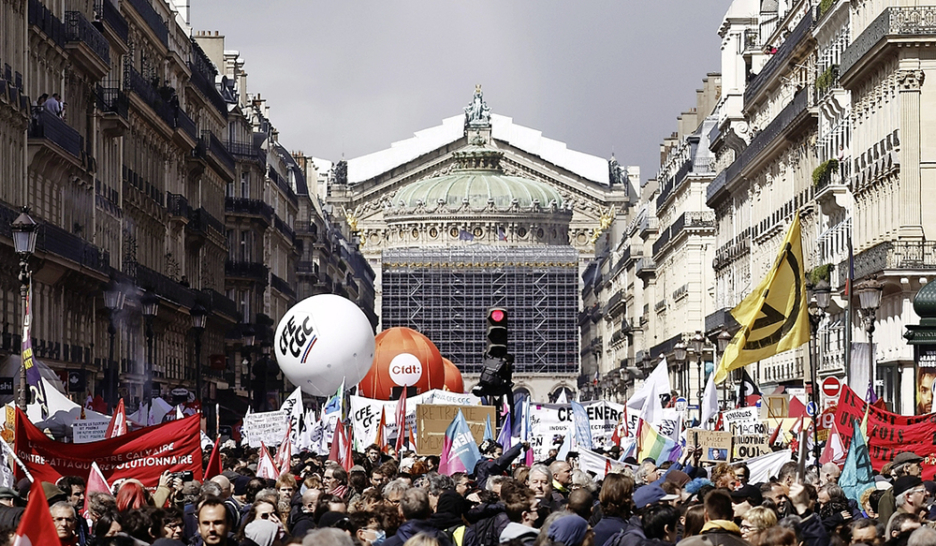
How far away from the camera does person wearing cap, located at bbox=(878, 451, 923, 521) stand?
14.6 metres

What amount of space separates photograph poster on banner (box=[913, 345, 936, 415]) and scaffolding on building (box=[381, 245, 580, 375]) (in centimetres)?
12352

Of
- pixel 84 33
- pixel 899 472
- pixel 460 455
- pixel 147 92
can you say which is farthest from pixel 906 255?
pixel 147 92

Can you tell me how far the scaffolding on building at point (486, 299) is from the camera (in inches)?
6344

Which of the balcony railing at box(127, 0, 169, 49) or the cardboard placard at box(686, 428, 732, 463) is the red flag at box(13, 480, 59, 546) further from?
the balcony railing at box(127, 0, 169, 49)

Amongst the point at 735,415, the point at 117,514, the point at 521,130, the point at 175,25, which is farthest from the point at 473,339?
the point at 117,514

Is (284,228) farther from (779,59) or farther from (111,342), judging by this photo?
(111,342)

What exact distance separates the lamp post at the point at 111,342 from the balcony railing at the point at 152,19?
9134 mm

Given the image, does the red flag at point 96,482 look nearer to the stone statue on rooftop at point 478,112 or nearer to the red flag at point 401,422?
the red flag at point 401,422

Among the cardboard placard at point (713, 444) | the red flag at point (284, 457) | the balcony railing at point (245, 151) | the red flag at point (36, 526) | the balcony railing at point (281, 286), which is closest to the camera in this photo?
the red flag at point (36, 526)

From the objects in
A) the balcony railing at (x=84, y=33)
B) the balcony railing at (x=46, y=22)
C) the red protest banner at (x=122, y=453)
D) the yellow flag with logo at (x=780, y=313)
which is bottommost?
the red protest banner at (x=122, y=453)

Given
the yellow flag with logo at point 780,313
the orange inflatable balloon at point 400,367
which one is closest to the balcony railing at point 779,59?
the orange inflatable balloon at point 400,367

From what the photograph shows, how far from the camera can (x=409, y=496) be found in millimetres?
12117

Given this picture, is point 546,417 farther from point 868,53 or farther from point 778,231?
point 778,231

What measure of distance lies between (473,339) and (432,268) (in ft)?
20.3
